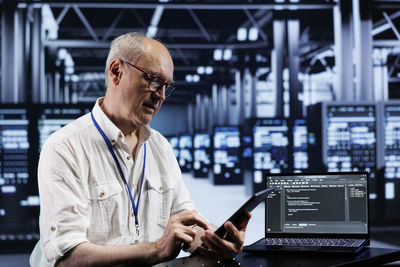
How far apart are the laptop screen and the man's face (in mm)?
668

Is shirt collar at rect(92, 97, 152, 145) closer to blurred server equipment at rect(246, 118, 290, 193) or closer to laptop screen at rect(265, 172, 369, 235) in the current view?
laptop screen at rect(265, 172, 369, 235)

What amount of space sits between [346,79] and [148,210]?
24.7 ft

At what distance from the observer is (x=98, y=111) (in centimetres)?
199

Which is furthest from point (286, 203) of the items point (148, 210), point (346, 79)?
point (346, 79)

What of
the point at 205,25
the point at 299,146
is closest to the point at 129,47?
the point at 299,146

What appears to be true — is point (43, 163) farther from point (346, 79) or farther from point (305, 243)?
point (346, 79)

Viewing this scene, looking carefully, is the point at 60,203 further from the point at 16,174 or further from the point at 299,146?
the point at 299,146

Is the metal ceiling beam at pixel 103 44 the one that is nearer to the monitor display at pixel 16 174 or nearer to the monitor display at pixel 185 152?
the monitor display at pixel 185 152

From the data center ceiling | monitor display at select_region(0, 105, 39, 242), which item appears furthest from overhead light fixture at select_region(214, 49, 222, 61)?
monitor display at select_region(0, 105, 39, 242)

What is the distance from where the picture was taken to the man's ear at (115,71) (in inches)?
76.7

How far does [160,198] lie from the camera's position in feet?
6.77

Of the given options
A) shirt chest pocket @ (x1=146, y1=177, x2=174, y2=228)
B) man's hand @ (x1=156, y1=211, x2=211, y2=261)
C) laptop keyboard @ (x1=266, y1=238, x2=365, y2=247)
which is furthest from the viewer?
laptop keyboard @ (x1=266, y1=238, x2=365, y2=247)

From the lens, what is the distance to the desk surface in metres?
1.86

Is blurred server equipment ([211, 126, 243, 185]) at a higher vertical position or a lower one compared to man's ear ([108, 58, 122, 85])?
lower
